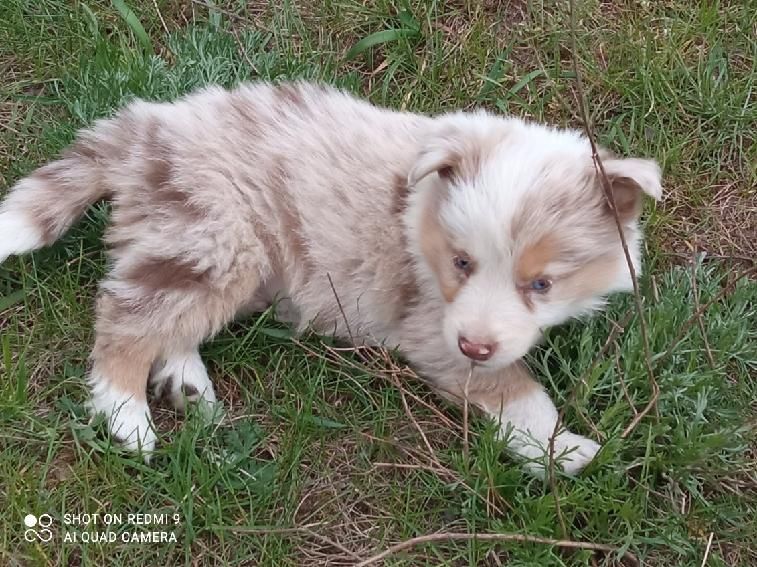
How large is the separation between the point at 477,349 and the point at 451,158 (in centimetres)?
64

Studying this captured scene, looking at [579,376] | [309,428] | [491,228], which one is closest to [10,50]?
[309,428]

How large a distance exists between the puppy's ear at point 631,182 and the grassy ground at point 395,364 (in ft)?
1.32

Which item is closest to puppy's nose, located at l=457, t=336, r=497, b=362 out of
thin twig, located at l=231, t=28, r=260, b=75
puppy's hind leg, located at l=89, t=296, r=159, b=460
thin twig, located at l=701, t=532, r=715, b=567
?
thin twig, located at l=701, t=532, r=715, b=567

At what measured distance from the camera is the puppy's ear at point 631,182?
2.87m

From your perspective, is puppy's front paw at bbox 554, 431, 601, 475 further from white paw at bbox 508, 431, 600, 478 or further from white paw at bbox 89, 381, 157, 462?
white paw at bbox 89, 381, 157, 462

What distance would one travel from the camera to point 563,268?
300 centimetres

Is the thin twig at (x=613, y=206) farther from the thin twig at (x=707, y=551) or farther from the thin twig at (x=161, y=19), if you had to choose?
the thin twig at (x=161, y=19)

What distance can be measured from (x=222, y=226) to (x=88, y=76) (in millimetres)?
1290

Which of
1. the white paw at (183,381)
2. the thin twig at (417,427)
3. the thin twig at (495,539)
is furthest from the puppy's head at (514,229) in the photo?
the white paw at (183,381)

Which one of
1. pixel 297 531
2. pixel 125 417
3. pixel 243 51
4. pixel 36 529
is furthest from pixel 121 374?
pixel 243 51

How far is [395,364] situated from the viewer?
11.4 feet

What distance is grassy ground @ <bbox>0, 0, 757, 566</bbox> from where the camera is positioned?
3074mm

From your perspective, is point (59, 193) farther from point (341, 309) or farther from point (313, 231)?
point (341, 309)

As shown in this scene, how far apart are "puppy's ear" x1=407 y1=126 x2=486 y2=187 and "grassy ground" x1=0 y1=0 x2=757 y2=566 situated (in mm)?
660
